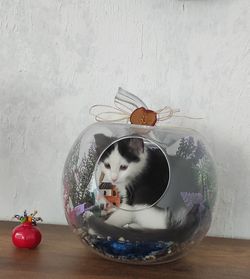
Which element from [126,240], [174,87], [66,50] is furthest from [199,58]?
[126,240]

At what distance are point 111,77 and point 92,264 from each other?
0.33 meters

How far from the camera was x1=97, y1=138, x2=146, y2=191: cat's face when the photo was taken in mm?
565

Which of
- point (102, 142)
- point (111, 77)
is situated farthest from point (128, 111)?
point (102, 142)

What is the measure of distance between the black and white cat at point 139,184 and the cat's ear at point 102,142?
2 cm

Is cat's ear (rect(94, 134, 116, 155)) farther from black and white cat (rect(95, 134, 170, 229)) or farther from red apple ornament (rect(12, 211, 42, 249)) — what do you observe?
red apple ornament (rect(12, 211, 42, 249))

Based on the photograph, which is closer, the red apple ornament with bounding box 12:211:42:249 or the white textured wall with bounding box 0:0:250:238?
the red apple ornament with bounding box 12:211:42:249

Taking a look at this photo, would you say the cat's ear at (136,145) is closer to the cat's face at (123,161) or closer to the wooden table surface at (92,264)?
the cat's face at (123,161)

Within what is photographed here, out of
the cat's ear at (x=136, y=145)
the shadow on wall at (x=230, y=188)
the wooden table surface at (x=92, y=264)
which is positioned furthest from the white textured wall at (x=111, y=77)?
the cat's ear at (x=136, y=145)

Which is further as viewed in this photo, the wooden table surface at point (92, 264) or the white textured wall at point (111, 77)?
the white textured wall at point (111, 77)

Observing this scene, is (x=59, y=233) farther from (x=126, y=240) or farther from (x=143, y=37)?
(x=143, y=37)

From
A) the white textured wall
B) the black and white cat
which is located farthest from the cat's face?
the white textured wall

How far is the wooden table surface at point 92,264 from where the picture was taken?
57 centimetres

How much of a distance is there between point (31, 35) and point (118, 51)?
155 millimetres

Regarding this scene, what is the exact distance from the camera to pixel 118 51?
2.63ft
